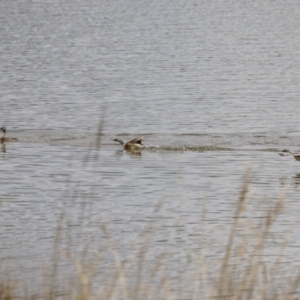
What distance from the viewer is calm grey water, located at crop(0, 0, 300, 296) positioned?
1365 cm

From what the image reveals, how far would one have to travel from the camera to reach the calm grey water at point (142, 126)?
13648 millimetres

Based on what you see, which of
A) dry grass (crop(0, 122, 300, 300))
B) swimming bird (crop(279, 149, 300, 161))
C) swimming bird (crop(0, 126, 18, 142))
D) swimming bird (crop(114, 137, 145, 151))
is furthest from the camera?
swimming bird (crop(0, 126, 18, 142))

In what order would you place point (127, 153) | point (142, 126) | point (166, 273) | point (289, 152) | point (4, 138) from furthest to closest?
point (142, 126) < point (4, 138) < point (127, 153) < point (289, 152) < point (166, 273)

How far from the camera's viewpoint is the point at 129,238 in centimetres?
1276

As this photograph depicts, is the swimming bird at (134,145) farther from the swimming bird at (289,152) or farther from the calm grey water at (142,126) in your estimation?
the swimming bird at (289,152)

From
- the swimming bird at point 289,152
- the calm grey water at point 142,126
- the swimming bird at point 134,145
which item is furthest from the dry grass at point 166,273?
the swimming bird at point 134,145

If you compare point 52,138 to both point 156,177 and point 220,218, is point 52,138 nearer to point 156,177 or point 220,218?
point 156,177

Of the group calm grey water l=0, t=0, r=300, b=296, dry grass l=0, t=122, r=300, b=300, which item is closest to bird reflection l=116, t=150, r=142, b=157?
calm grey water l=0, t=0, r=300, b=296

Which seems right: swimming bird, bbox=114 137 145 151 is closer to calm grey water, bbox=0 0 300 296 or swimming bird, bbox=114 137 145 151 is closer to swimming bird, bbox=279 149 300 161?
calm grey water, bbox=0 0 300 296

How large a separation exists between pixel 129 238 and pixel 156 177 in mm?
4924

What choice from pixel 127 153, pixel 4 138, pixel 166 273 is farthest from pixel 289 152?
pixel 166 273

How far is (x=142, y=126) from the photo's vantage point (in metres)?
24.4

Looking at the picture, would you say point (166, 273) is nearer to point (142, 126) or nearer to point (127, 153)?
point (127, 153)

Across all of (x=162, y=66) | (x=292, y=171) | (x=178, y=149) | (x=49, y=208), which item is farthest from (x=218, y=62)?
(x=49, y=208)
